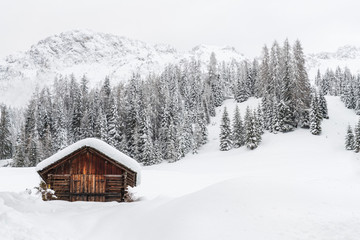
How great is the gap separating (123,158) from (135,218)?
233 inches

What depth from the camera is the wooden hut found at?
55.6 ft

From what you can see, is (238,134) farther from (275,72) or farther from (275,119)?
(275,72)

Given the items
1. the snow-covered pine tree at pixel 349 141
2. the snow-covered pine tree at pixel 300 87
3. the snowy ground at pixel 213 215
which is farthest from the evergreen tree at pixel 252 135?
the snowy ground at pixel 213 215

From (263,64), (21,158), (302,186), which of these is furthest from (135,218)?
(263,64)

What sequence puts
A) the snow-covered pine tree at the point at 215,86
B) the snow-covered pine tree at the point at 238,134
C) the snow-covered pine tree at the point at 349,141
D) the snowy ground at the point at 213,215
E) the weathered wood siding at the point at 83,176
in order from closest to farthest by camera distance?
the snowy ground at the point at 213,215
the weathered wood siding at the point at 83,176
the snow-covered pine tree at the point at 349,141
the snow-covered pine tree at the point at 238,134
the snow-covered pine tree at the point at 215,86

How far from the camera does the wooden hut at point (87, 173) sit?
55.6 feet

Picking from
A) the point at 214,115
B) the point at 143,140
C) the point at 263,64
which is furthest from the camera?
the point at 214,115

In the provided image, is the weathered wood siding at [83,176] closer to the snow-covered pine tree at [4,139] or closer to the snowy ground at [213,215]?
the snowy ground at [213,215]

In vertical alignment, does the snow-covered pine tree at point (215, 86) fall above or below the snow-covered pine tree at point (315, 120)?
above

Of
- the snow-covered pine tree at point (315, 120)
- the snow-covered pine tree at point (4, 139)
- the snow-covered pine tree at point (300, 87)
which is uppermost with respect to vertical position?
the snow-covered pine tree at point (300, 87)

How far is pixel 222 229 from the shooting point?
8.63m

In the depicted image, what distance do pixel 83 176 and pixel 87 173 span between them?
309 mm

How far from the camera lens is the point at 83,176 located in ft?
56.3

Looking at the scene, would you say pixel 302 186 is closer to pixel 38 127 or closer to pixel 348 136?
pixel 348 136
